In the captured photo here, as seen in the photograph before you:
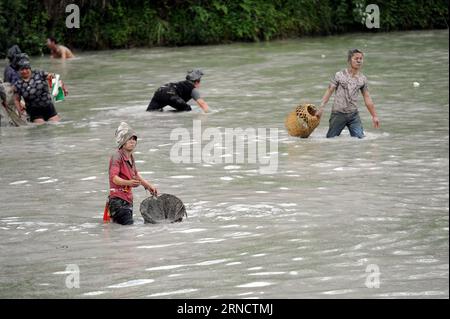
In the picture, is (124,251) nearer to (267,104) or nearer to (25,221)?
(25,221)

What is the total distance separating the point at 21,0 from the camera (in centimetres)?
3253

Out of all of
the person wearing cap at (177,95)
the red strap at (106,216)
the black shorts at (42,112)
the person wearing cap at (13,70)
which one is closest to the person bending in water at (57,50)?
the person wearing cap at (177,95)

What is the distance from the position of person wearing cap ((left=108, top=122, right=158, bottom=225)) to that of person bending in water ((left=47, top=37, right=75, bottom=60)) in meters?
19.7

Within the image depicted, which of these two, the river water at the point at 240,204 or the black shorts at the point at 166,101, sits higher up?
the black shorts at the point at 166,101

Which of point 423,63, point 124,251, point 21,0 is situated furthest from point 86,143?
point 21,0

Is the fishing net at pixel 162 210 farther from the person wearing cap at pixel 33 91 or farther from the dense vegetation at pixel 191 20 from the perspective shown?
the dense vegetation at pixel 191 20

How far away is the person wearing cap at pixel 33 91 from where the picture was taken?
19.1 m

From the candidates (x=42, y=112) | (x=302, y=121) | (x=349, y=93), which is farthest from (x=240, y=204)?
(x=42, y=112)

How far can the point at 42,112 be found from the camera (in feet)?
64.0

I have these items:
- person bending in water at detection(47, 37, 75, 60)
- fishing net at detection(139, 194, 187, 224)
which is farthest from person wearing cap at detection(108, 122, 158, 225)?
person bending in water at detection(47, 37, 75, 60)

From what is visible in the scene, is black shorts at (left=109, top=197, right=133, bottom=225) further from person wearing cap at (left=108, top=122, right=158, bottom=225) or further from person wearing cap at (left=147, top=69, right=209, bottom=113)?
person wearing cap at (left=147, top=69, right=209, bottom=113)

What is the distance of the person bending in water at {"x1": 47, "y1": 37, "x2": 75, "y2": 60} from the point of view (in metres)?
30.6

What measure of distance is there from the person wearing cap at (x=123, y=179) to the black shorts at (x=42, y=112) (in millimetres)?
8171
